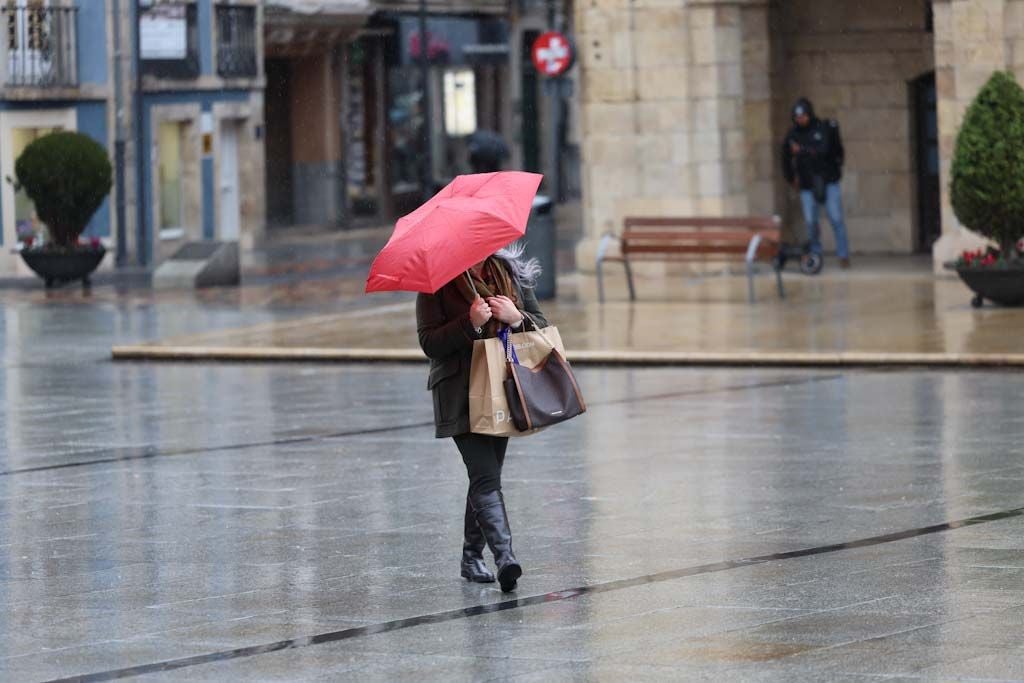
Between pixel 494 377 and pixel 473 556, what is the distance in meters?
0.70

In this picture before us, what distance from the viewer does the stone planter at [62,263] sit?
29.2 meters

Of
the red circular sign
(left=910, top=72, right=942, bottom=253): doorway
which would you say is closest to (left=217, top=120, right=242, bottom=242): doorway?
the red circular sign

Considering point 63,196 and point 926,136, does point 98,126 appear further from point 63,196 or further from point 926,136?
point 926,136

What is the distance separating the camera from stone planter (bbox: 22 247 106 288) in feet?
96.0

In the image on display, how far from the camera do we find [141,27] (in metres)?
37.6

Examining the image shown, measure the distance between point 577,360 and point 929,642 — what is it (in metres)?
10.4

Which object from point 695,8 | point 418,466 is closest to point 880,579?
point 418,466

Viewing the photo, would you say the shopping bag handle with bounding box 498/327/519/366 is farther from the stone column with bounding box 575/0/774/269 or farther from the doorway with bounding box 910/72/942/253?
the doorway with bounding box 910/72/942/253

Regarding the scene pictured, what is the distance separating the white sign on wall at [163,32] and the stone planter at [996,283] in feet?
64.2

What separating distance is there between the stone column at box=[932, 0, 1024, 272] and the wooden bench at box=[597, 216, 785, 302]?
94.0 inches

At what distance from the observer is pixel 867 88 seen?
27.5 meters

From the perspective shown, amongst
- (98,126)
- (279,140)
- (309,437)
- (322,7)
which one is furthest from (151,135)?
(309,437)

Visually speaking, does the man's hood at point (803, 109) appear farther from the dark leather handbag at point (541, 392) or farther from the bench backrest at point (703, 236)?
the dark leather handbag at point (541, 392)

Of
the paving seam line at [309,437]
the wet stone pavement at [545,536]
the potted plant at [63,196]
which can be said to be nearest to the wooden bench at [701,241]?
the wet stone pavement at [545,536]
